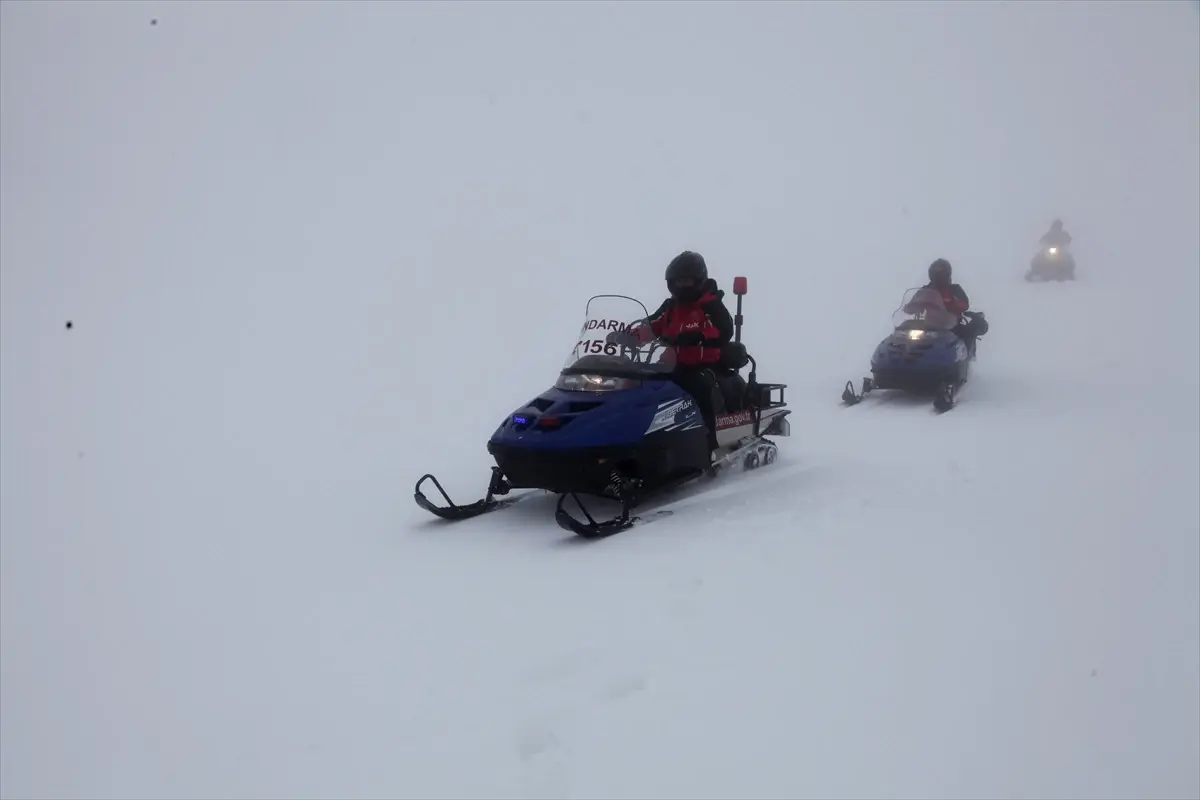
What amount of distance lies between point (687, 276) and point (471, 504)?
2.31 meters

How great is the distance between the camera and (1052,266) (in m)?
20.8

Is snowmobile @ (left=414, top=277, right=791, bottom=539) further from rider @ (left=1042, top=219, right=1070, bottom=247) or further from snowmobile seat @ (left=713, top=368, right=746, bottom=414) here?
rider @ (left=1042, top=219, right=1070, bottom=247)

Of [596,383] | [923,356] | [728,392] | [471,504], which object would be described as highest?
[596,383]

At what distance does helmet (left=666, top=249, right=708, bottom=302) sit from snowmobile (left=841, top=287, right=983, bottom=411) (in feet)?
11.7

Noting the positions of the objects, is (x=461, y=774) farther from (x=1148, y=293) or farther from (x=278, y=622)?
(x=1148, y=293)

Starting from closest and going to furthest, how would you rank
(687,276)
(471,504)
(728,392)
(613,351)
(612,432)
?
(612,432)
(471,504)
(613,351)
(687,276)
(728,392)

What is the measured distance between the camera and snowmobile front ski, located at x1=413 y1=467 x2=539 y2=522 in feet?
19.1

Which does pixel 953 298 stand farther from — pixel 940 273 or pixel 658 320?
pixel 658 320

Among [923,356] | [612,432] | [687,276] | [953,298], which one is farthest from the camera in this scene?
[953,298]

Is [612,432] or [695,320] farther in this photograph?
[695,320]

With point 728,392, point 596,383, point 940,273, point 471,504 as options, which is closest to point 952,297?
point 940,273

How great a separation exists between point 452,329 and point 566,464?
9.79 m

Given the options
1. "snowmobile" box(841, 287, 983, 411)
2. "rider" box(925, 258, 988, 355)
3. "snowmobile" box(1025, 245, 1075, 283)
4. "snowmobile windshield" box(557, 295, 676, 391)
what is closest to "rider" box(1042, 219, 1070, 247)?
"snowmobile" box(1025, 245, 1075, 283)

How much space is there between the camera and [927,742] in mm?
3092
